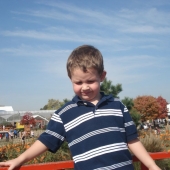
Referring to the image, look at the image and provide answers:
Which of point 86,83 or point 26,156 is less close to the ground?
point 86,83

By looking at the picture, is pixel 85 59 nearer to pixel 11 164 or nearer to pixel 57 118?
pixel 57 118

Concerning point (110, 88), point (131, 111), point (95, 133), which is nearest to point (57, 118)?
point (95, 133)

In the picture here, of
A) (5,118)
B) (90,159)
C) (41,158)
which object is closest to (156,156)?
(90,159)

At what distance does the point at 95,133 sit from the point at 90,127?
53mm

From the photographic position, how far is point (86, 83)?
85.9 inches

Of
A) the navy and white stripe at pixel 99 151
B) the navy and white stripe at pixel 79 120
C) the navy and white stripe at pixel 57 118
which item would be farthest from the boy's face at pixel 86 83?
the navy and white stripe at pixel 99 151

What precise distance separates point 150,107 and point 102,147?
5010 centimetres

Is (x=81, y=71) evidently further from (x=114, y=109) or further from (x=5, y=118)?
(x=5, y=118)

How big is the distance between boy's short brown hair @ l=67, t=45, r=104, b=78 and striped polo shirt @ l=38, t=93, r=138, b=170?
0.24 m

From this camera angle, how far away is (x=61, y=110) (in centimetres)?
232

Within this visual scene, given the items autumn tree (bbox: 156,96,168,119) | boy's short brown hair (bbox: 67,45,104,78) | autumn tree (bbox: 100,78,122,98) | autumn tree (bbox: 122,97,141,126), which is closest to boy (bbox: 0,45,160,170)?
boy's short brown hair (bbox: 67,45,104,78)

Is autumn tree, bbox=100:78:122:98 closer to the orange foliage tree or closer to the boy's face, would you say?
the boy's face

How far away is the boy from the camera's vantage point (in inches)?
84.1

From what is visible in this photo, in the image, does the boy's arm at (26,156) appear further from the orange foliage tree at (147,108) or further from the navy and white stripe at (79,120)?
the orange foliage tree at (147,108)
